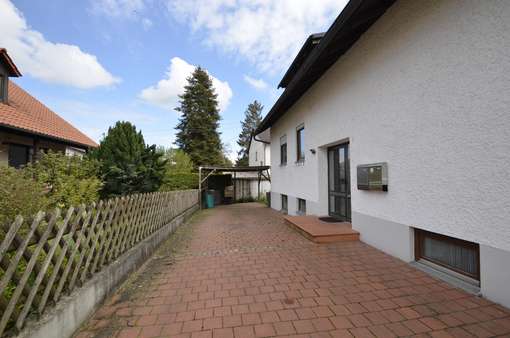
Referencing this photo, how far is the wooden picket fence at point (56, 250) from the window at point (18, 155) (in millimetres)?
7843

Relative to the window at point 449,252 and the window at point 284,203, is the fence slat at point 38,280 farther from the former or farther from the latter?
the window at point 284,203

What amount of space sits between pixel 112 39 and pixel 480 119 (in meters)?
10.6

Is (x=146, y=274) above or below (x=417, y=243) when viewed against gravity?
below

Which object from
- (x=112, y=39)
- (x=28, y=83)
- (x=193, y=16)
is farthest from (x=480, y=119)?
(x=28, y=83)

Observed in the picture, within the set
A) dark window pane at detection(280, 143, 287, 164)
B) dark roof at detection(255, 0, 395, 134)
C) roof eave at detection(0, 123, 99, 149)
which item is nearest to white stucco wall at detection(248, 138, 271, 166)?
dark window pane at detection(280, 143, 287, 164)

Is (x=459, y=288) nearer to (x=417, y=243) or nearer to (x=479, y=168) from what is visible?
(x=417, y=243)

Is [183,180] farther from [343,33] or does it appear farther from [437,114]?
[437,114]

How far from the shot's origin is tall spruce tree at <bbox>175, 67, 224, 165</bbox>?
91.8 feet

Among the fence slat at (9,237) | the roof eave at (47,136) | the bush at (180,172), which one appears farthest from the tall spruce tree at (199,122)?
the fence slat at (9,237)

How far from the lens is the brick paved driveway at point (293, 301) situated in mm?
2035

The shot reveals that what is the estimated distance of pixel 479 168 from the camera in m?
2.51

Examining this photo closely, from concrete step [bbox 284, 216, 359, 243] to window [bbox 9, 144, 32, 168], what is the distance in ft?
33.5

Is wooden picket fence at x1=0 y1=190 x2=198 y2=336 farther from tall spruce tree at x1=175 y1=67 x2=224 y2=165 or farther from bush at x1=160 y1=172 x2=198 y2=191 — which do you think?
tall spruce tree at x1=175 y1=67 x2=224 y2=165

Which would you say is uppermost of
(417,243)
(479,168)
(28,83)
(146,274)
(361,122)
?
(28,83)
